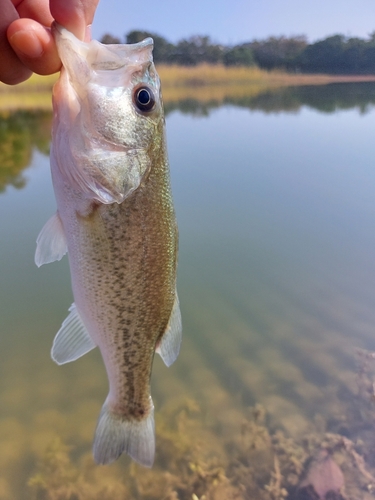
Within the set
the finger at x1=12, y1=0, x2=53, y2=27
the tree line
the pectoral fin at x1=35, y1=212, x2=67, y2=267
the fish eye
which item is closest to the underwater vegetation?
the pectoral fin at x1=35, y1=212, x2=67, y2=267

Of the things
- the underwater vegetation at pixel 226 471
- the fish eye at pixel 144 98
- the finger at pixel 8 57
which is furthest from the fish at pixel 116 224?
the underwater vegetation at pixel 226 471

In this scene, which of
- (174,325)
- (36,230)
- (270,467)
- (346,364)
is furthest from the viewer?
(36,230)

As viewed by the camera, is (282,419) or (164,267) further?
(282,419)

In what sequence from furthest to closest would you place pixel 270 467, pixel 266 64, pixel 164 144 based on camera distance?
pixel 266 64
pixel 270 467
pixel 164 144

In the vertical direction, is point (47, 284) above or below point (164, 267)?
below

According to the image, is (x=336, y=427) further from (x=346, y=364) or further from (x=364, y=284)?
(x=364, y=284)

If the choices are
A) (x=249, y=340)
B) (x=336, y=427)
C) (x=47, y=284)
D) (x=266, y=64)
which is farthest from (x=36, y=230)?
(x=266, y=64)

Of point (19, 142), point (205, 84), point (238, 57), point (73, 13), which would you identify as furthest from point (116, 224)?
point (238, 57)
